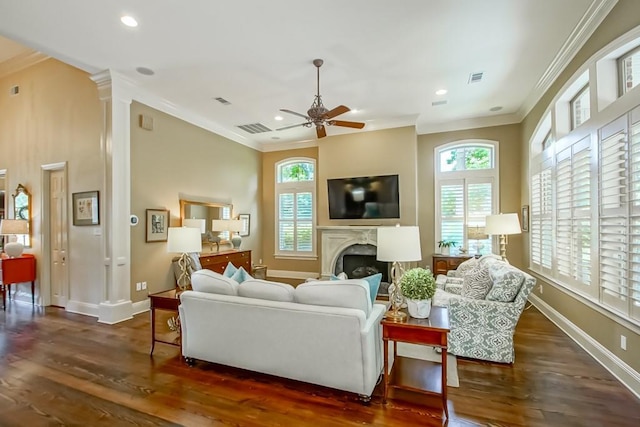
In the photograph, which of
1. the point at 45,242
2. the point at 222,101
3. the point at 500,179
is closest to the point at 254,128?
the point at 222,101

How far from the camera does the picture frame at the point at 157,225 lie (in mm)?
4910

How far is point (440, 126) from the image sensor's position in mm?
6566

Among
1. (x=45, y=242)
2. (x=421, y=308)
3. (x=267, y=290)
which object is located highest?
(x=45, y=242)

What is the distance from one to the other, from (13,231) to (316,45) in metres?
5.92

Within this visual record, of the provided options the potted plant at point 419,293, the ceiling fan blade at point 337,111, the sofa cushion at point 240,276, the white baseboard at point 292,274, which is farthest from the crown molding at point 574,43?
the white baseboard at point 292,274

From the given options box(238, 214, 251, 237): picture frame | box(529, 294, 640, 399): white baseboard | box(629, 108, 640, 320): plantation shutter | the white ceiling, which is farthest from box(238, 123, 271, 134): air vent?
box(529, 294, 640, 399): white baseboard

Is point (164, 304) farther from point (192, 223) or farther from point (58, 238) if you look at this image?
point (58, 238)

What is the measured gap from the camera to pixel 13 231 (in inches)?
203

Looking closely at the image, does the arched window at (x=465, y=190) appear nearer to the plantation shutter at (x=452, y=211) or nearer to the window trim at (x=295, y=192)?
the plantation shutter at (x=452, y=211)

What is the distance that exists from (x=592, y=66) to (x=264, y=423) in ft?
15.1

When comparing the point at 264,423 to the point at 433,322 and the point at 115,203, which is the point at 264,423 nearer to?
the point at 433,322

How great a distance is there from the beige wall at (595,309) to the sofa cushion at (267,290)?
2.93 metres

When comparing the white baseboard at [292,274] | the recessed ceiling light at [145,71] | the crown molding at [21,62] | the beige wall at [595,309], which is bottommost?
the white baseboard at [292,274]

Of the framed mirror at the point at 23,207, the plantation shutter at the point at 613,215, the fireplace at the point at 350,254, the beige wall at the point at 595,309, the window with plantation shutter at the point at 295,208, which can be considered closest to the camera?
the beige wall at the point at 595,309
